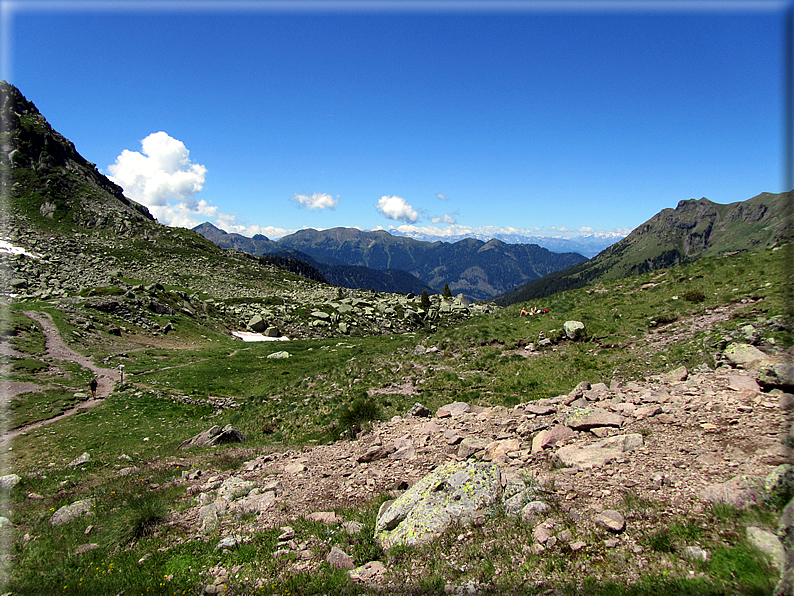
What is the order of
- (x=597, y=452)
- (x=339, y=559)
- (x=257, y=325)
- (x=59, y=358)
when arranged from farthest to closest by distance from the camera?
1. (x=257, y=325)
2. (x=59, y=358)
3. (x=597, y=452)
4. (x=339, y=559)

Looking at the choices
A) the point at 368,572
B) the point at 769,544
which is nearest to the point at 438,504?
the point at 368,572

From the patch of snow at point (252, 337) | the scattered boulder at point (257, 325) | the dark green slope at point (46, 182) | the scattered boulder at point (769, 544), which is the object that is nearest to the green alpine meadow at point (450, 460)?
the scattered boulder at point (769, 544)

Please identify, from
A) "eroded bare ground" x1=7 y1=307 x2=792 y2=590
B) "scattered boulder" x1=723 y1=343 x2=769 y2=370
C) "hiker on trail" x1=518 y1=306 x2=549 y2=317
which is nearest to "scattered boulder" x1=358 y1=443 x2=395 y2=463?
"eroded bare ground" x1=7 y1=307 x2=792 y2=590

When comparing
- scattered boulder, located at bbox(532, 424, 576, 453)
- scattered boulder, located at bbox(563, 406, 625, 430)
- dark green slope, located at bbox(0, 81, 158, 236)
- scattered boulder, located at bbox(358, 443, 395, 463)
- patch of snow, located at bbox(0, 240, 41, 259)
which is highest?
dark green slope, located at bbox(0, 81, 158, 236)

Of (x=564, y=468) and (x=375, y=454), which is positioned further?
(x=375, y=454)

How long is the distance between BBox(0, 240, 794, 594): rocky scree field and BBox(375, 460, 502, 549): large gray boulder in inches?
1.9

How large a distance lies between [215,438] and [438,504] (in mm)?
13749

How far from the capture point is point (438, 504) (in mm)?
8055

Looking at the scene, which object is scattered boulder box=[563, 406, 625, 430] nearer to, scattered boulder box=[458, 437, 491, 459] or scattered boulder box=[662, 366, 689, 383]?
scattered boulder box=[458, 437, 491, 459]

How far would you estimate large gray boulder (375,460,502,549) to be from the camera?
24.8 ft

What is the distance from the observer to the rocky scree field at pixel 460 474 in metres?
5.98

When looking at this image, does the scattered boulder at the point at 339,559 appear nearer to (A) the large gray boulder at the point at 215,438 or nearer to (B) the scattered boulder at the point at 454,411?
(B) the scattered boulder at the point at 454,411

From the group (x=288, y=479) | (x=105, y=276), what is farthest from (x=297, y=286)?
(x=288, y=479)

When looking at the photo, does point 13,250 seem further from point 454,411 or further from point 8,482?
point 454,411
